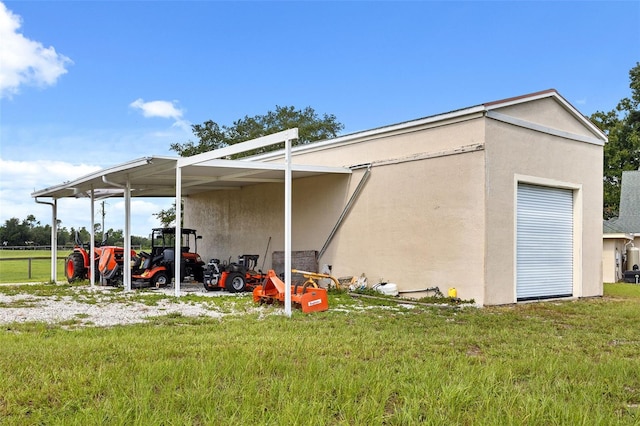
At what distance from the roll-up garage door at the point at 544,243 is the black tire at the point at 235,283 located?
580 centimetres

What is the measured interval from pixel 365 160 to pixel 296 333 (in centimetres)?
673

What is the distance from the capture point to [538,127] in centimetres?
1170

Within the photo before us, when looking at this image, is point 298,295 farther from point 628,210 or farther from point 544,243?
point 628,210

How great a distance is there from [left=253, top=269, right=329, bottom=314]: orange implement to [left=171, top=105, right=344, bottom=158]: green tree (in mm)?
21632

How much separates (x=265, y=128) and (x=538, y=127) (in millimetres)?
25081

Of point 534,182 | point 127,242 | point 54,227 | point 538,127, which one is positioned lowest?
point 127,242

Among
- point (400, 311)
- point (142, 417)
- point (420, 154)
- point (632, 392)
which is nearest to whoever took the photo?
point (142, 417)

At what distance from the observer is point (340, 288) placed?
12.5m

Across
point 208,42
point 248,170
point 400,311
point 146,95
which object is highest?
point 208,42

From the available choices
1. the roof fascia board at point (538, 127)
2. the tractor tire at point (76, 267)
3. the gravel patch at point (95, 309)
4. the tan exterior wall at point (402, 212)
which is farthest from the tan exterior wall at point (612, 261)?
the tractor tire at point (76, 267)

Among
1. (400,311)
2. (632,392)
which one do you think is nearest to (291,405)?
(632,392)

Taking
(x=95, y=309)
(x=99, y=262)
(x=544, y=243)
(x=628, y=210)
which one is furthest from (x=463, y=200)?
(x=628, y=210)

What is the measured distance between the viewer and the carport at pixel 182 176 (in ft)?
28.9

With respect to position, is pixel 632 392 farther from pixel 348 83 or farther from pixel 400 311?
pixel 348 83
